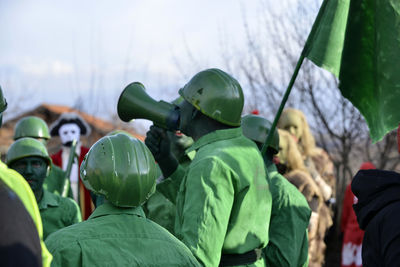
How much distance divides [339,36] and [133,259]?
2.74 m

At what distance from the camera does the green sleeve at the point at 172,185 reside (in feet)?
14.9

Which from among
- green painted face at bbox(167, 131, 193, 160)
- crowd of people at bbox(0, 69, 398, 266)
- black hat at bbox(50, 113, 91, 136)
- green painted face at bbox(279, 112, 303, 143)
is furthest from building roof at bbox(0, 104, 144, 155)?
green painted face at bbox(167, 131, 193, 160)

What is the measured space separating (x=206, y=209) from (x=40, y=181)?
2.62m

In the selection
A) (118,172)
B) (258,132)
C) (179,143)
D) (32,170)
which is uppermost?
(118,172)

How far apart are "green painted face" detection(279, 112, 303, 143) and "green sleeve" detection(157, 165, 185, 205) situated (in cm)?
382

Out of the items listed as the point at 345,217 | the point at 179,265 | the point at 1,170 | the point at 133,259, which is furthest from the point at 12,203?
the point at 345,217

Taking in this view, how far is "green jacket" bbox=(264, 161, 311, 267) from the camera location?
14.2 ft

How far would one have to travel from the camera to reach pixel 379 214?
9.07ft

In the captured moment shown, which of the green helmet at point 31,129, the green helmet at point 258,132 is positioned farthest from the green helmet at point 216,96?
the green helmet at point 31,129

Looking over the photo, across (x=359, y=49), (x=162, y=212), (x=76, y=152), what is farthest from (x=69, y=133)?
(x=359, y=49)

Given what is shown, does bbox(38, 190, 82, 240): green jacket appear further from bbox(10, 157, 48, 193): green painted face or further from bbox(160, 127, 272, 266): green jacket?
A: bbox(160, 127, 272, 266): green jacket

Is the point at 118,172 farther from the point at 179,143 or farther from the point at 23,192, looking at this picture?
the point at 179,143

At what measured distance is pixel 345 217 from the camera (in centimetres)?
912

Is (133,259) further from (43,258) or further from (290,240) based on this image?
(290,240)
